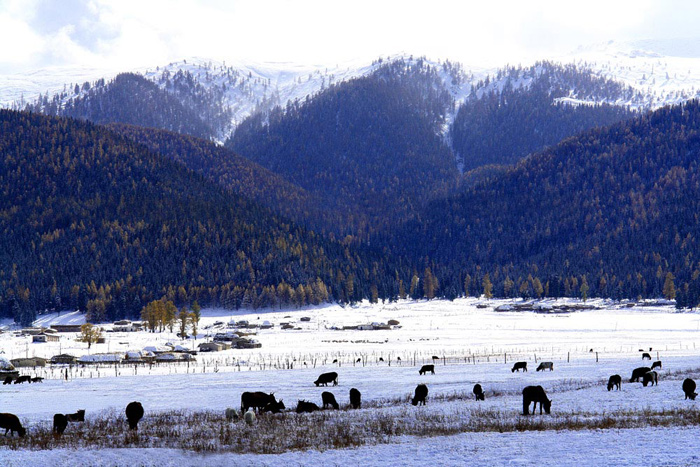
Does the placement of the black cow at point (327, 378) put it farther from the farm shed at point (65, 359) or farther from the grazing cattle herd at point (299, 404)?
the farm shed at point (65, 359)

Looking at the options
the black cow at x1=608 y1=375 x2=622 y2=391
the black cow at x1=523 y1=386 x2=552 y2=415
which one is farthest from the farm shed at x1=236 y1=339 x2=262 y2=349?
the black cow at x1=523 y1=386 x2=552 y2=415

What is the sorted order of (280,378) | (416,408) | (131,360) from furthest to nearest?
(131,360) < (280,378) < (416,408)

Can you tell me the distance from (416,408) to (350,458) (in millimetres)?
14135

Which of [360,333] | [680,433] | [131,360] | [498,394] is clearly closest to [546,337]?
[360,333]

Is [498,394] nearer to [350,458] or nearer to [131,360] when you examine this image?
[350,458]

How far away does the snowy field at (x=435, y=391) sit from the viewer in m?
28.8

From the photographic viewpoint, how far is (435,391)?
5091 cm

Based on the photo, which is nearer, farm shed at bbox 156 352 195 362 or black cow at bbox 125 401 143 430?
black cow at bbox 125 401 143 430

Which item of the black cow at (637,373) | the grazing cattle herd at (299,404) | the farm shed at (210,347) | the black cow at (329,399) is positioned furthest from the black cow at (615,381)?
the farm shed at (210,347)

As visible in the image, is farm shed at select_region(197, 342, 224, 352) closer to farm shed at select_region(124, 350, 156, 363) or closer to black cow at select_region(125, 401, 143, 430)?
farm shed at select_region(124, 350, 156, 363)

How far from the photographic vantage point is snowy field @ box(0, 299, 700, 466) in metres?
28.8

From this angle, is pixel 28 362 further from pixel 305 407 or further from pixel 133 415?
pixel 133 415

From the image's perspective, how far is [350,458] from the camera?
93.8 feet

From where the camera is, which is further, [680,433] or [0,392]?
[0,392]
